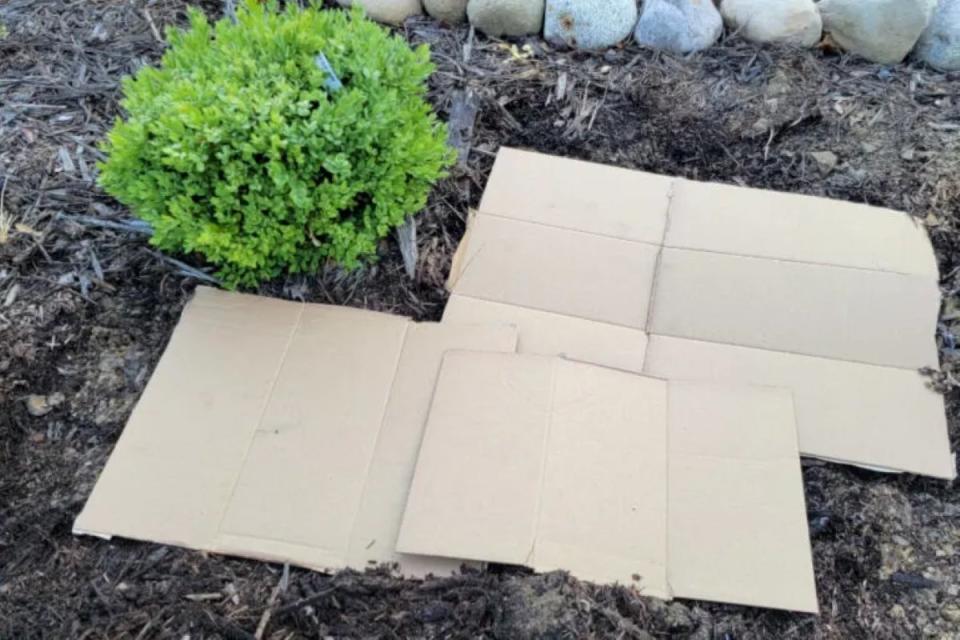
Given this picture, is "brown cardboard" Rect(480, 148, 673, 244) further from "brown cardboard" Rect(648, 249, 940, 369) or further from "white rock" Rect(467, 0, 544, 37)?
"white rock" Rect(467, 0, 544, 37)

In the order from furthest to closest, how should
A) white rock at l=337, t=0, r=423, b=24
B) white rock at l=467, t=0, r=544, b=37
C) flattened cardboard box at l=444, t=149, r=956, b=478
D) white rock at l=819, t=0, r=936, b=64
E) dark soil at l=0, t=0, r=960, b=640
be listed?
white rock at l=337, t=0, r=423, b=24 < white rock at l=467, t=0, r=544, b=37 < white rock at l=819, t=0, r=936, b=64 < flattened cardboard box at l=444, t=149, r=956, b=478 < dark soil at l=0, t=0, r=960, b=640

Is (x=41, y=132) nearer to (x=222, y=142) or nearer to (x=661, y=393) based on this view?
(x=222, y=142)

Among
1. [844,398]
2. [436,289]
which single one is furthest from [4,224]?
[844,398]

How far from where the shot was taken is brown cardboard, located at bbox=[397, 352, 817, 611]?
6.61 ft

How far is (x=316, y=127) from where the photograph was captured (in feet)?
7.14

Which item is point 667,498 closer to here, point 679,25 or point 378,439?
point 378,439

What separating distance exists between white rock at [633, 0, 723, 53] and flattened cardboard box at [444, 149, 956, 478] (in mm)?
795

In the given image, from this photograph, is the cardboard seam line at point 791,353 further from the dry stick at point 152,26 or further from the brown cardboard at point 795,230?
the dry stick at point 152,26

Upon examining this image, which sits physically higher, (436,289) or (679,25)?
(679,25)

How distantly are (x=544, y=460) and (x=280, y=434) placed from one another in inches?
30.5

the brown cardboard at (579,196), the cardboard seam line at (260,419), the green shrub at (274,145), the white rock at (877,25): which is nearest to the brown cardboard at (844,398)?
the brown cardboard at (579,196)

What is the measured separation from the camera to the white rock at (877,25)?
3242mm

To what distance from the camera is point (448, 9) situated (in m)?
3.47

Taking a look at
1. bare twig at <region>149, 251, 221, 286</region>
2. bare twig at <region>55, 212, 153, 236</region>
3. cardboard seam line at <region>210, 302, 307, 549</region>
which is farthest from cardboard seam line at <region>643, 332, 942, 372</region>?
bare twig at <region>55, 212, 153, 236</region>
